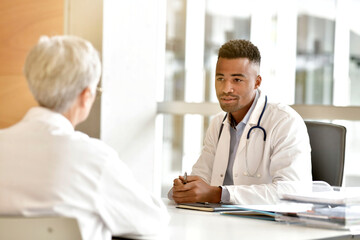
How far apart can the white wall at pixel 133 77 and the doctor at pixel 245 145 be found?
139cm

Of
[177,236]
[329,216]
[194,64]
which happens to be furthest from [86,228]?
[194,64]

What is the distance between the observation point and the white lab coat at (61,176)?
156 centimetres

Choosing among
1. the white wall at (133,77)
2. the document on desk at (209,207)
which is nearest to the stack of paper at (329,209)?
the document on desk at (209,207)

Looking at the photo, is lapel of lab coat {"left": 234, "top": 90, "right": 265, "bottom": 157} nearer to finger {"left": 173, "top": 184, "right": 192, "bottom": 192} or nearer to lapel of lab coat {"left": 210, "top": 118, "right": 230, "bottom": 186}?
lapel of lab coat {"left": 210, "top": 118, "right": 230, "bottom": 186}

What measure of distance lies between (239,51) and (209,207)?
2.67 feet

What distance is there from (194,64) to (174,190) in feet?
9.76

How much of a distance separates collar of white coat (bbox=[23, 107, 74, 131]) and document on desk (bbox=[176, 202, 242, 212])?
0.83 meters

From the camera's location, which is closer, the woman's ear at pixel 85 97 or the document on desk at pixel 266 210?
the woman's ear at pixel 85 97

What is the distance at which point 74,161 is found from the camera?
1.58 metres

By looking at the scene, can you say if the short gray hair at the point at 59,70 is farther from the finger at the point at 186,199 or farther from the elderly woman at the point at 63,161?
the finger at the point at 186,199

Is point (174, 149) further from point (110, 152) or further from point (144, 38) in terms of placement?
point (110, 152)

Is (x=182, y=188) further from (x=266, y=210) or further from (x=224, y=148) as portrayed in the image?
(x=224, y=148)

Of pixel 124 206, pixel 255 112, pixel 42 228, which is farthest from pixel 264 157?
pixel 42 228

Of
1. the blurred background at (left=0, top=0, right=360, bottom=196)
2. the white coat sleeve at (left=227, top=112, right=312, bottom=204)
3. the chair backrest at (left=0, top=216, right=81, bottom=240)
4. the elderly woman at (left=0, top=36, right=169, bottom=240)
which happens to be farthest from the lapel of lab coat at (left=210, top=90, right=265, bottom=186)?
the chair backrest at (left=0, top=216, right=81, bottom=240)
